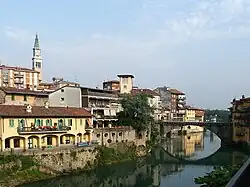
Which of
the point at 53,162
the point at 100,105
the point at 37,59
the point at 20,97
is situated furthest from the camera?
the point at 37,59

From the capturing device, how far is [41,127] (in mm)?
32094

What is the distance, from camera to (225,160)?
43.1m

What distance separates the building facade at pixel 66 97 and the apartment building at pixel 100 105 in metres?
1.47

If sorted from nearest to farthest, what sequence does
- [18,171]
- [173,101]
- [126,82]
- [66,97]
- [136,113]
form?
[18,171], [66,97], [136,113], [126,82], [173,101]

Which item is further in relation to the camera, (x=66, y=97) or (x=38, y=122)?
(x=66, y=97)

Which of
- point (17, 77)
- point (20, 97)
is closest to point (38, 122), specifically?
point (20, 97)

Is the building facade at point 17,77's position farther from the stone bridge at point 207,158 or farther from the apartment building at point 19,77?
the stone bridge at point 207,158

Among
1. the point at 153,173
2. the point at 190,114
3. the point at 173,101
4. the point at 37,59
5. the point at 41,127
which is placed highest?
the point at 37,59

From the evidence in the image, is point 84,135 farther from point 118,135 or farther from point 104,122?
point 104,122

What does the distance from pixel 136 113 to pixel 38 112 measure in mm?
15049

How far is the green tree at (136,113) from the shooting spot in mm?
43875

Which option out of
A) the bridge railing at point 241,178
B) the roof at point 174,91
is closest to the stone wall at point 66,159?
the bridge railing at point 241,178

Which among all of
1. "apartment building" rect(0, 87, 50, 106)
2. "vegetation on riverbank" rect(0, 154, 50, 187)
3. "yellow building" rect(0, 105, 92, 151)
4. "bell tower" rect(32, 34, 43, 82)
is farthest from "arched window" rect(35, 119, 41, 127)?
"bell tower" rect(32, 34, 43, 82)

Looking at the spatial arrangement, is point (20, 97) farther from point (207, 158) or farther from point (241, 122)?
point (241, 122)
